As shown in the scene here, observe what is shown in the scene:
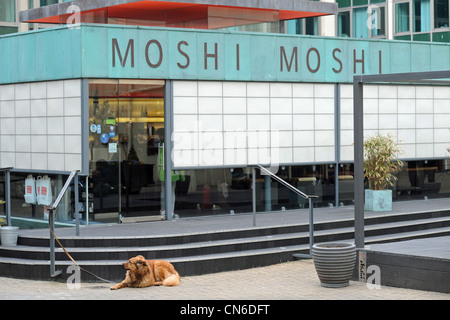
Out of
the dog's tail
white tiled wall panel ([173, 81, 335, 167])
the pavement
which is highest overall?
white tiled wall panel ([173, 81, 335, 167])

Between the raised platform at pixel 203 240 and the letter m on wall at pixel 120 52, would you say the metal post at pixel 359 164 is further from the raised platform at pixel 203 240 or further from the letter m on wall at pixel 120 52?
the letter m on wall at pixel 120 52

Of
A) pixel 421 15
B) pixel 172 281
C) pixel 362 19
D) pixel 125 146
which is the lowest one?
pixel 172 281

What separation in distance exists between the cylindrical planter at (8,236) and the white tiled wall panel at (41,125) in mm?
2162

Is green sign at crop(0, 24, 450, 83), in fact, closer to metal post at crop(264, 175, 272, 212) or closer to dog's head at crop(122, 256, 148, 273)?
metal post at crop(264, 175, 272, 212)

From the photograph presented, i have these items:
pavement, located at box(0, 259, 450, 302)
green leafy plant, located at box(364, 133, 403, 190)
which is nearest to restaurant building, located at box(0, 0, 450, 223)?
green leafy plant, located at box(364, 133, 403, 190)

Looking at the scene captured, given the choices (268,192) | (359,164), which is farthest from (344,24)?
(359,164)

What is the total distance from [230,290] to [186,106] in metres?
5.91

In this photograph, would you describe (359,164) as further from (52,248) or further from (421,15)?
(421,15)

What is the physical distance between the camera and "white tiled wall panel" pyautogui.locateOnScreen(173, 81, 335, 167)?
18.1 m

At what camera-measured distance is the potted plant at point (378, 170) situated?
19.0m

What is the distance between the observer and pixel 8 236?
1538cm

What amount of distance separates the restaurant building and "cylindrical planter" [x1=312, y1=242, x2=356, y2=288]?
18.4 ft
